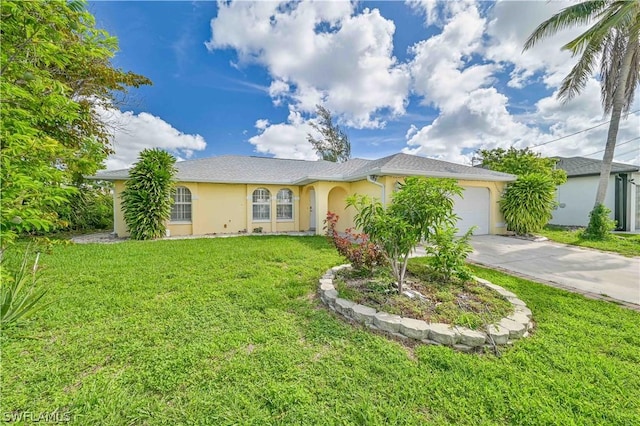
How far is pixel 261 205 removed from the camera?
45.8 feet

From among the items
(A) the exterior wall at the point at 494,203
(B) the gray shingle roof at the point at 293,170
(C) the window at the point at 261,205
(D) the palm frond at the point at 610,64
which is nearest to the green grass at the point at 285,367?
(B) the gray shingle roof at the point at 293,170

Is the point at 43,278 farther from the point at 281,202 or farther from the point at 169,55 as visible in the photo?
the point at 281,202

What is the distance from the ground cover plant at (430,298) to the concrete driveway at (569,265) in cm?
261

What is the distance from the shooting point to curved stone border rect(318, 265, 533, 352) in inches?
120

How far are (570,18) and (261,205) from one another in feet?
52.5

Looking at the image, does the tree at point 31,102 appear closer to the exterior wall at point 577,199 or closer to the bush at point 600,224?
the bush at point 600,224

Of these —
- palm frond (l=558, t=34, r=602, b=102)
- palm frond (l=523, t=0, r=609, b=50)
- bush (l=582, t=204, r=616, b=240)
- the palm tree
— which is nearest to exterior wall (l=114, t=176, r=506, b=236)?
bush (l=582, t=204, r=616, b=240)

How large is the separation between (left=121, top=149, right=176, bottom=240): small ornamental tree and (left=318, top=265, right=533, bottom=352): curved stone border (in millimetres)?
10203

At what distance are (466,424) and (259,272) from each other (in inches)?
187

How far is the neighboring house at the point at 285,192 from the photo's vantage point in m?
11.5

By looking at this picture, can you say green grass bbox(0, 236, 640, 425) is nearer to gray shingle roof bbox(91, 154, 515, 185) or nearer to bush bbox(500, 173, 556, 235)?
gray shingle roof bbox(91, 154, 515, 185)

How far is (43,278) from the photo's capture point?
5.11m

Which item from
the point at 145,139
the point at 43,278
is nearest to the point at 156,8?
the point at 145,139

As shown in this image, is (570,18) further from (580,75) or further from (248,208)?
(248,208)
